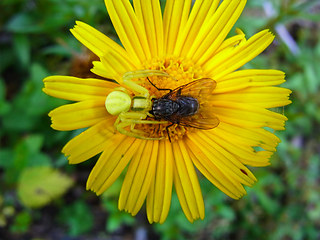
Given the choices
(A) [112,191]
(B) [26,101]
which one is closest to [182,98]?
(A) [112,191]

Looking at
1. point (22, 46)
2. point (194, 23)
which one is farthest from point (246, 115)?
point (22, 46)

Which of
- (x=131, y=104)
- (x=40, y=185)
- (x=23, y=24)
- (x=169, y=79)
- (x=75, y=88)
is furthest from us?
(x=23, y=24)

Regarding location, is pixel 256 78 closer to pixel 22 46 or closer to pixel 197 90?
pixel 197 90

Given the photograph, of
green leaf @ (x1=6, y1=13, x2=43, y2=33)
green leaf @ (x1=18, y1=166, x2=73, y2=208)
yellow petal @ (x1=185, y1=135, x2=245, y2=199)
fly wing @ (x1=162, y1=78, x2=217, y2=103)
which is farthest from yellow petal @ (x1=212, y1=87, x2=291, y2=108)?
green leaf @ (x1=6, y1=13, x2=43, y2=33)

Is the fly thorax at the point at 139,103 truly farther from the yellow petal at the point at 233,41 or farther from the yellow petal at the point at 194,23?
the yellow petal at the point at 233,41

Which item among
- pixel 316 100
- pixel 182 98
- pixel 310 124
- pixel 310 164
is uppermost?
pixel 182 98

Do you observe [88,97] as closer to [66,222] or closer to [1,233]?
[66,222]

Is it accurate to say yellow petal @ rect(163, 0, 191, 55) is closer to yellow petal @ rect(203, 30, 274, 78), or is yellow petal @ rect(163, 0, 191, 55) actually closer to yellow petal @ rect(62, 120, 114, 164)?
yellow petal @ rect(203, 30, 274, 78)

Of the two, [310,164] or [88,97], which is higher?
[88,97]
